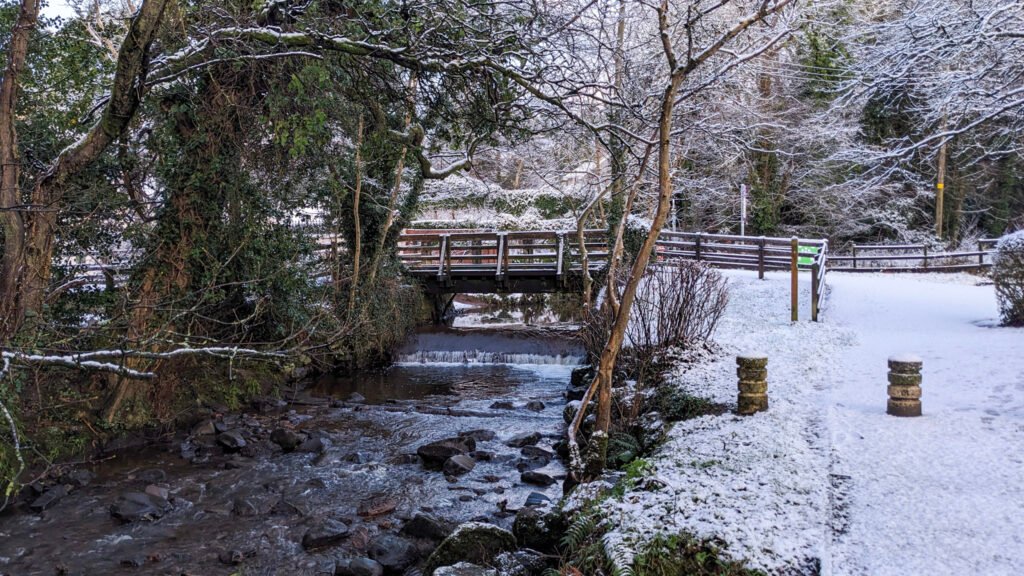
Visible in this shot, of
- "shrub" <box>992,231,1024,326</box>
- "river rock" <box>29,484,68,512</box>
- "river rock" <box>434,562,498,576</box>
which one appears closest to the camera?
"river rock" <box>434,562,498,576</box>

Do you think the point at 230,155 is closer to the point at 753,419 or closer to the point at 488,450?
the point at 488,450

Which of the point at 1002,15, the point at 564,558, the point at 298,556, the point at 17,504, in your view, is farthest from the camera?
the point at 1002,15

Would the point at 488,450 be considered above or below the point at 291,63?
below

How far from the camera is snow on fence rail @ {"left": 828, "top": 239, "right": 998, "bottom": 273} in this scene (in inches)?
824

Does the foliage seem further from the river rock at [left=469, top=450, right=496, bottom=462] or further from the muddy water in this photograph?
the river rock at [left=469, top=450, right=496, bottom=462]

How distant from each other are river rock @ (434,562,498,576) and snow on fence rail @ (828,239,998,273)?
778 inches

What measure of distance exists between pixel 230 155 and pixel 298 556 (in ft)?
17.3

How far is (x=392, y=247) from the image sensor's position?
46.4 ft

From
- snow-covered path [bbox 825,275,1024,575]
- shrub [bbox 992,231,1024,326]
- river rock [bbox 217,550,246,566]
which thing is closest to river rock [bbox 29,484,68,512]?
river rock [bbox 217,550,246,566]

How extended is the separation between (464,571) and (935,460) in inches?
128

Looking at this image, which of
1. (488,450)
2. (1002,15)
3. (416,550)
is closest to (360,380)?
A: (488,450)

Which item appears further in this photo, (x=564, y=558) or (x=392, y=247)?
(x=392, y=247)

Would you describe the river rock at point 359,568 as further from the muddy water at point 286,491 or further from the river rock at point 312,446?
the river rock at point 312,446

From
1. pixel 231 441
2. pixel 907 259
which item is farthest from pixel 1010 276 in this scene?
pixel 907 259
